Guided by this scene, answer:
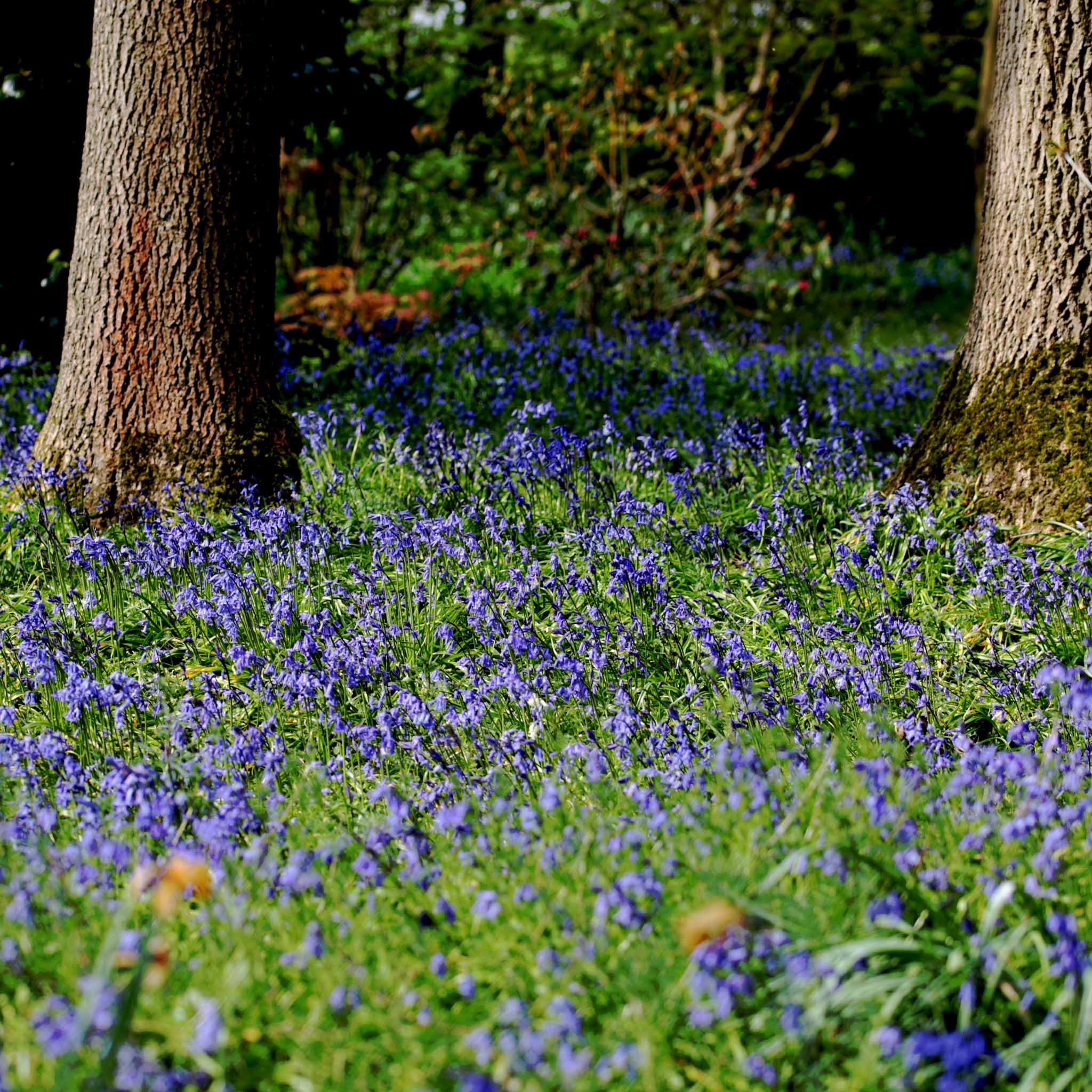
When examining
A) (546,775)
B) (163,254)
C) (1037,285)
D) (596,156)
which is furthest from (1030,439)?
(596,156)

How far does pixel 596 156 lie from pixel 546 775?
26.0 ft

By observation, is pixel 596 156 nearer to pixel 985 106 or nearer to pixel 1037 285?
pixel 985 106

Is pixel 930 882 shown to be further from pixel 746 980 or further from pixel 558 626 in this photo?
pixel 558 626

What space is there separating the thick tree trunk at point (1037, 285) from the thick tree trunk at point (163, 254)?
10.5 feet

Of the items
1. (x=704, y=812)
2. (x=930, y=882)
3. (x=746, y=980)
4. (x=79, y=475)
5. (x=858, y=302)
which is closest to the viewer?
(x=746, y=980)

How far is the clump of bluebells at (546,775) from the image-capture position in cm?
192

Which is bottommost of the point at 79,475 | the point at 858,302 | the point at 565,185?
the point at 79,475

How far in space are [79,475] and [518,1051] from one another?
3.77m

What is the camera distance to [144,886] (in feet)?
7.61

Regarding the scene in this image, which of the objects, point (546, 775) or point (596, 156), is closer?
point (546, 775)

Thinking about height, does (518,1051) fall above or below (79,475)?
below

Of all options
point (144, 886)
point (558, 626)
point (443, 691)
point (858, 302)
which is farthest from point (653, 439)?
point (858, 302)

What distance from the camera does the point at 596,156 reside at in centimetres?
982

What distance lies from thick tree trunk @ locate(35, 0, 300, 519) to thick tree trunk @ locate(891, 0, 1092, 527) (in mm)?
3195
